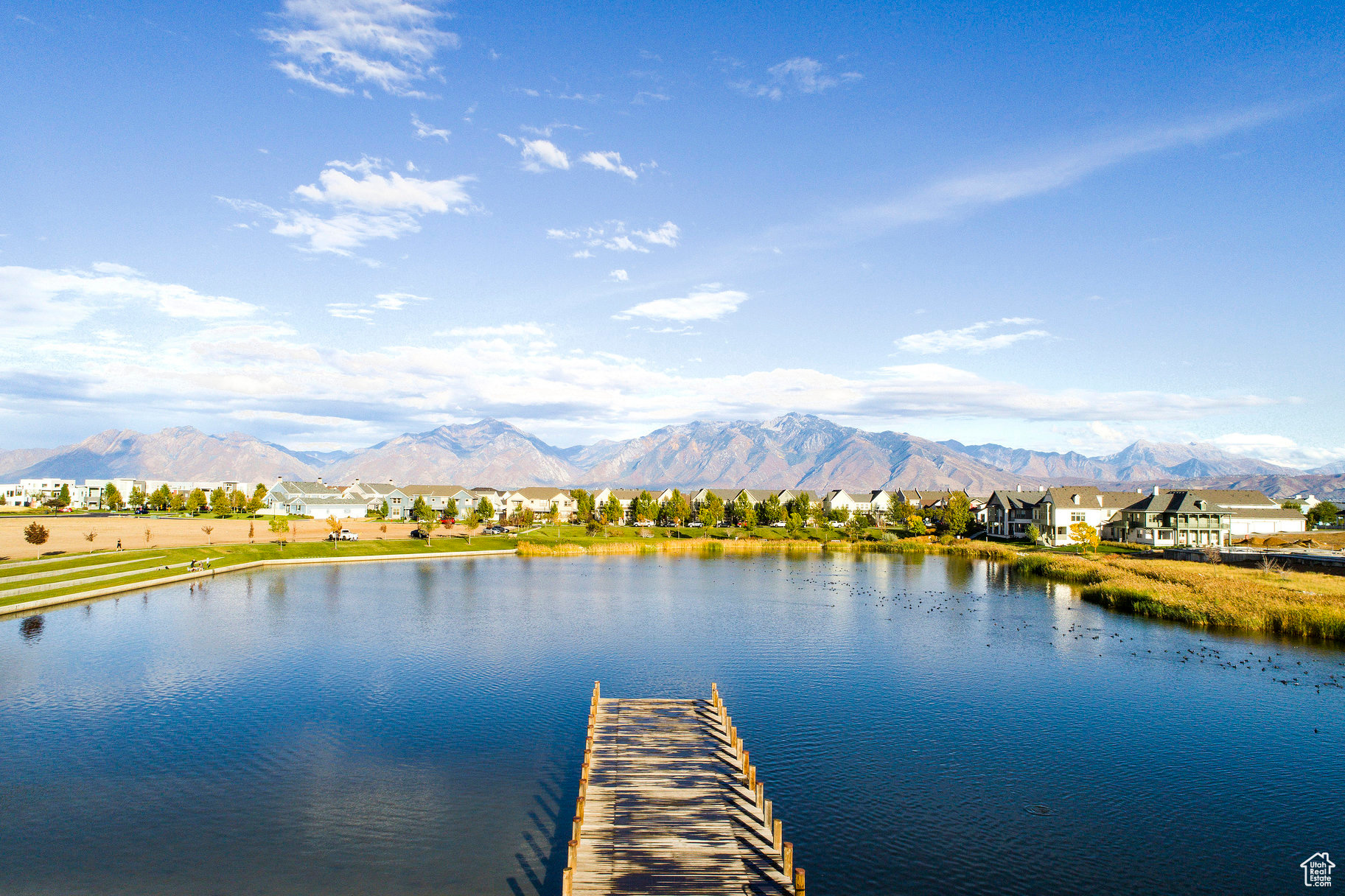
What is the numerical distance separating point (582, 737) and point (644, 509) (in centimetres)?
15928

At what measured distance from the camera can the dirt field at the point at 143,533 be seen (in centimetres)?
9406

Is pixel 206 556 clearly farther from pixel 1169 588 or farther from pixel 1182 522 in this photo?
pixel 1182 522

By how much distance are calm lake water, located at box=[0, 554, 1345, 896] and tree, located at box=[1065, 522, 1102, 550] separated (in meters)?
58.0

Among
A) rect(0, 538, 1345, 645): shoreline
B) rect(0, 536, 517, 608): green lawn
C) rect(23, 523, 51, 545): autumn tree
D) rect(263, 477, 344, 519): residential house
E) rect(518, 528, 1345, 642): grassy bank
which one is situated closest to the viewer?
rect(518, 528, 1345, 642): grassy bank

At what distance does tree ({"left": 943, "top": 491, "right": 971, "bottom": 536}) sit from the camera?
152000 mm

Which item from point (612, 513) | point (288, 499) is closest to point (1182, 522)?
point (612, 513)

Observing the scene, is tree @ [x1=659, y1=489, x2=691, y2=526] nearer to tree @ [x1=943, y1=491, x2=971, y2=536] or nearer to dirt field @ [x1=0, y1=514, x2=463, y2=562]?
dirt field @ [x1=0, y1=514, x2=463, y2=562]

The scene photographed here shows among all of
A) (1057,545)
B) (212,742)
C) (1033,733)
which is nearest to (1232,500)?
(1057,545)

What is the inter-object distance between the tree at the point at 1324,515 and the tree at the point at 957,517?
60.2 meters

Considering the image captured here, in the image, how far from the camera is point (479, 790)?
26.0m

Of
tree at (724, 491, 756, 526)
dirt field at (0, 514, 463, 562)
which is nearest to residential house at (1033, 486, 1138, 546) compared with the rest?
tree at (724, 491, 756, 526)

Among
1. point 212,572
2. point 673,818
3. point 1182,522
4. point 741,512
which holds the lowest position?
point 212,572

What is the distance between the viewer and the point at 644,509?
626 feet

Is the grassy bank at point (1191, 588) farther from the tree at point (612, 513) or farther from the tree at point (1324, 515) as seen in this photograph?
the tree at point (1324, 515)
